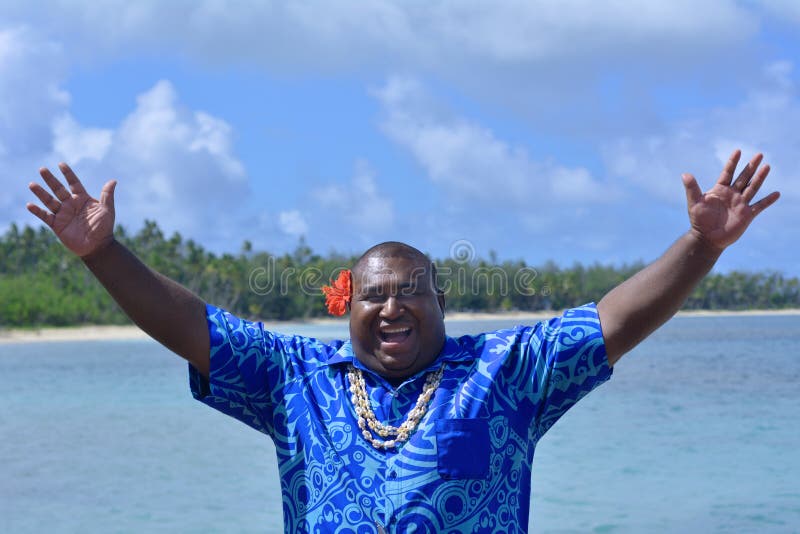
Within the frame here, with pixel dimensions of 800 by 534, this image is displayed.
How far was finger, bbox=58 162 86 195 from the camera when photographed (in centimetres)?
238

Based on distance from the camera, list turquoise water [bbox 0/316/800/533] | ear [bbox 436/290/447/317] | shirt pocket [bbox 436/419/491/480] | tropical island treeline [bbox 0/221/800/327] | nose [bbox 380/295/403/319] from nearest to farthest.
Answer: shirt pocket [bbox 436/419/491/480], nose [bbox 380/295/403/319], ear [bbox 436/290/447/317], turquoise water [bbox 0/316/800/533], tropical island treeline [bbox 0/221/800/327]

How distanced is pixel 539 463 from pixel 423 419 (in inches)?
289

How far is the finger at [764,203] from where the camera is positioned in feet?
7.56

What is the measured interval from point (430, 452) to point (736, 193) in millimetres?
928

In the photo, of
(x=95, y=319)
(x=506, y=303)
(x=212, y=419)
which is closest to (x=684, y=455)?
(x=212, y=419)

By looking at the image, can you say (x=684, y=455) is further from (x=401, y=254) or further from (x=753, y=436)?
(x=401, y=254)

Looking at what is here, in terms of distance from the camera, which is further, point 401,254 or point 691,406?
point 691,406

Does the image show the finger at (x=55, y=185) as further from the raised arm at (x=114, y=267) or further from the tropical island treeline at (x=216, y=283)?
the tropical island treeline at (x=216, y=283)

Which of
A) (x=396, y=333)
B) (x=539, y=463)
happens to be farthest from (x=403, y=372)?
(x=539, y=463)

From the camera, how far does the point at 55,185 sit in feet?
7.85

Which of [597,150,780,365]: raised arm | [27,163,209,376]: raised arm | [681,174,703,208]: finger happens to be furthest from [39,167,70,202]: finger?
[681,174,703,208]: finger

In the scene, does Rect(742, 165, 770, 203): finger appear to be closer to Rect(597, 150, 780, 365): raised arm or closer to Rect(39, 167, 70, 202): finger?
Rect(597, 150, 780, 365): raised arm

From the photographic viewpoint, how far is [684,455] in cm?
1009

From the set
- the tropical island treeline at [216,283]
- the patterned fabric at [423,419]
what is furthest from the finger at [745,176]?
the tropical island treeline at [216,283]
